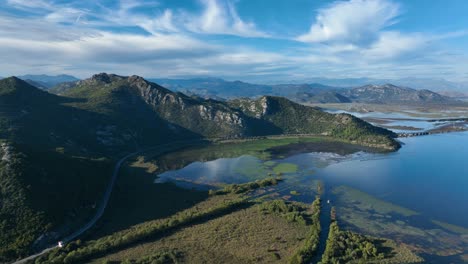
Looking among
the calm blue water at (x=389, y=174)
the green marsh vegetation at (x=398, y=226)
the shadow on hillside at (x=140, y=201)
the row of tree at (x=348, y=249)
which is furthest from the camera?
the calm blue water at (x=389, y=174)

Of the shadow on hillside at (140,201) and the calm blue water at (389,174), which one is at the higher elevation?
the calm blue water at (389,174)

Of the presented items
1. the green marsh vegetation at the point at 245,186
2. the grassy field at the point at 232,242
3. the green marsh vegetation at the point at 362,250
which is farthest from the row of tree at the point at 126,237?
the green marsh vegetation at the point at 362,250

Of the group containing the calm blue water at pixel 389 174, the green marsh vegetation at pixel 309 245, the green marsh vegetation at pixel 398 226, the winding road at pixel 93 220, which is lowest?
the winding road at pixel 93 220

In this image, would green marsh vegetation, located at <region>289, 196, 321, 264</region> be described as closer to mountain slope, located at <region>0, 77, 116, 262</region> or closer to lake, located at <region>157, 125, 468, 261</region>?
lake, located at <region>157, 125, 468, 261</region>

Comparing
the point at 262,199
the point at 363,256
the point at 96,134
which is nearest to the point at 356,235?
the point at 363,256

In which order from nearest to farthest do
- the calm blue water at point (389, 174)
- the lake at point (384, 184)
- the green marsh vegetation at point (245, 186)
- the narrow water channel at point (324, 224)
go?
1. the narrow water channel at point (324, 224)
2. the lake at point (384, 184)
3. the calm blue water at point (389, 174)
4. the green marsh vegetation at point (245, 186)

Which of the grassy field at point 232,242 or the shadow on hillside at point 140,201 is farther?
the shadow on hillside at point 140,201

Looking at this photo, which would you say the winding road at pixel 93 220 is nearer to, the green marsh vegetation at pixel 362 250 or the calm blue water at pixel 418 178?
the green marsh vegetation at pixel 362 250

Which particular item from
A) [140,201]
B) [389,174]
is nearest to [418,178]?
[389,174]

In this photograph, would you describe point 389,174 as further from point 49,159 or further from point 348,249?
point 49,159
